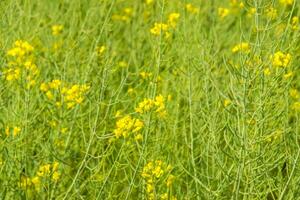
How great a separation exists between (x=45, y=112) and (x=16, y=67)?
0.27 m

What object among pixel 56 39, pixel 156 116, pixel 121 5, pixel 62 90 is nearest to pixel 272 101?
pixel 156 116

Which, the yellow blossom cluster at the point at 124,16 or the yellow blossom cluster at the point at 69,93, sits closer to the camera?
the yellow blossom cluster at the point at 69,93

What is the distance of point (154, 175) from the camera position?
97.5 inches

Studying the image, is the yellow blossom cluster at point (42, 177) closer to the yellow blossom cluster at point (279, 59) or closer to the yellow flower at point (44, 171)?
the yellow flower at point (44, 171)

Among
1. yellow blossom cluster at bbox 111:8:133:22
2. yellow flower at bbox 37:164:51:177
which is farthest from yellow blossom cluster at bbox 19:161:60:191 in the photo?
yellow blossom cluster at bbox 111:8:133:22

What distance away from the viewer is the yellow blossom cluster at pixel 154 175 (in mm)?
2452

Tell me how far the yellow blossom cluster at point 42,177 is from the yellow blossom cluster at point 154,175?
1.09 feet

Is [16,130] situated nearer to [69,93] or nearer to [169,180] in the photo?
[69,93]

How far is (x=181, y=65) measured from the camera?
3.69m

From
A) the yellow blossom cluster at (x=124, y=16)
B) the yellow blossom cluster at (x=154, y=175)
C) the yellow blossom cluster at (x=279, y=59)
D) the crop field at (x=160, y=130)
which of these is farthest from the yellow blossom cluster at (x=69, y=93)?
the yellow blossom cluster at (x=124, y=16)

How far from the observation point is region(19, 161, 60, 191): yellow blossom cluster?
98.7 inches

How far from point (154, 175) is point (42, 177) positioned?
526 millimetres

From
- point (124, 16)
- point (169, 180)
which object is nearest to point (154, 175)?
point (169, 180)

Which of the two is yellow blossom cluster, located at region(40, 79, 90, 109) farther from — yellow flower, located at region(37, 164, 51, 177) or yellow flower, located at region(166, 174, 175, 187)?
yellow flower, located at region(166, 174, 175, 187)
